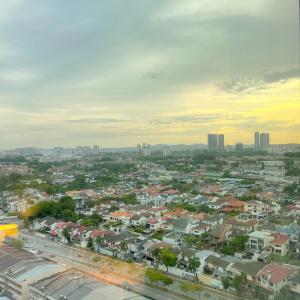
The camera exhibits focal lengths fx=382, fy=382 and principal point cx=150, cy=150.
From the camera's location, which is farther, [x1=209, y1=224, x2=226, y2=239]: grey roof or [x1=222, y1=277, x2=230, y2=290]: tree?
[x1=209, y1=224, x2=226, y2=239]: grey roof

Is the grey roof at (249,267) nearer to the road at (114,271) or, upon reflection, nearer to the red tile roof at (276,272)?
the red tile roof at (276,272)

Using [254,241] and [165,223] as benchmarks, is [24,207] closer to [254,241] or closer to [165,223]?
[165,223]

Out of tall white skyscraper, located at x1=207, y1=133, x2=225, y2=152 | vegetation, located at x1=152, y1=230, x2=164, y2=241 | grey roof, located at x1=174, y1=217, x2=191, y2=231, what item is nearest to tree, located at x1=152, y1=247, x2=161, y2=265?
vegetation, located at x1=152, y1=230, x2=164, y2=241

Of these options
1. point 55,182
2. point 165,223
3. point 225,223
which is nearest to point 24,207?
point 55,182

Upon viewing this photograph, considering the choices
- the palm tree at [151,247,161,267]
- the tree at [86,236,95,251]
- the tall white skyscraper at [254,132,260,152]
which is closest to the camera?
the tall white skyscraper at [254,132,260,152]

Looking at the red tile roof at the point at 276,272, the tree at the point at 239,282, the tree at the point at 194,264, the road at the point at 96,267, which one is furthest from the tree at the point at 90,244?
the red tile roof at the point at 276,272

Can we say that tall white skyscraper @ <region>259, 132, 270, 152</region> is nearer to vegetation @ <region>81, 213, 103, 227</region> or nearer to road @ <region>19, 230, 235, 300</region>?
road @ <region>19, 230, 235, 300</region>
